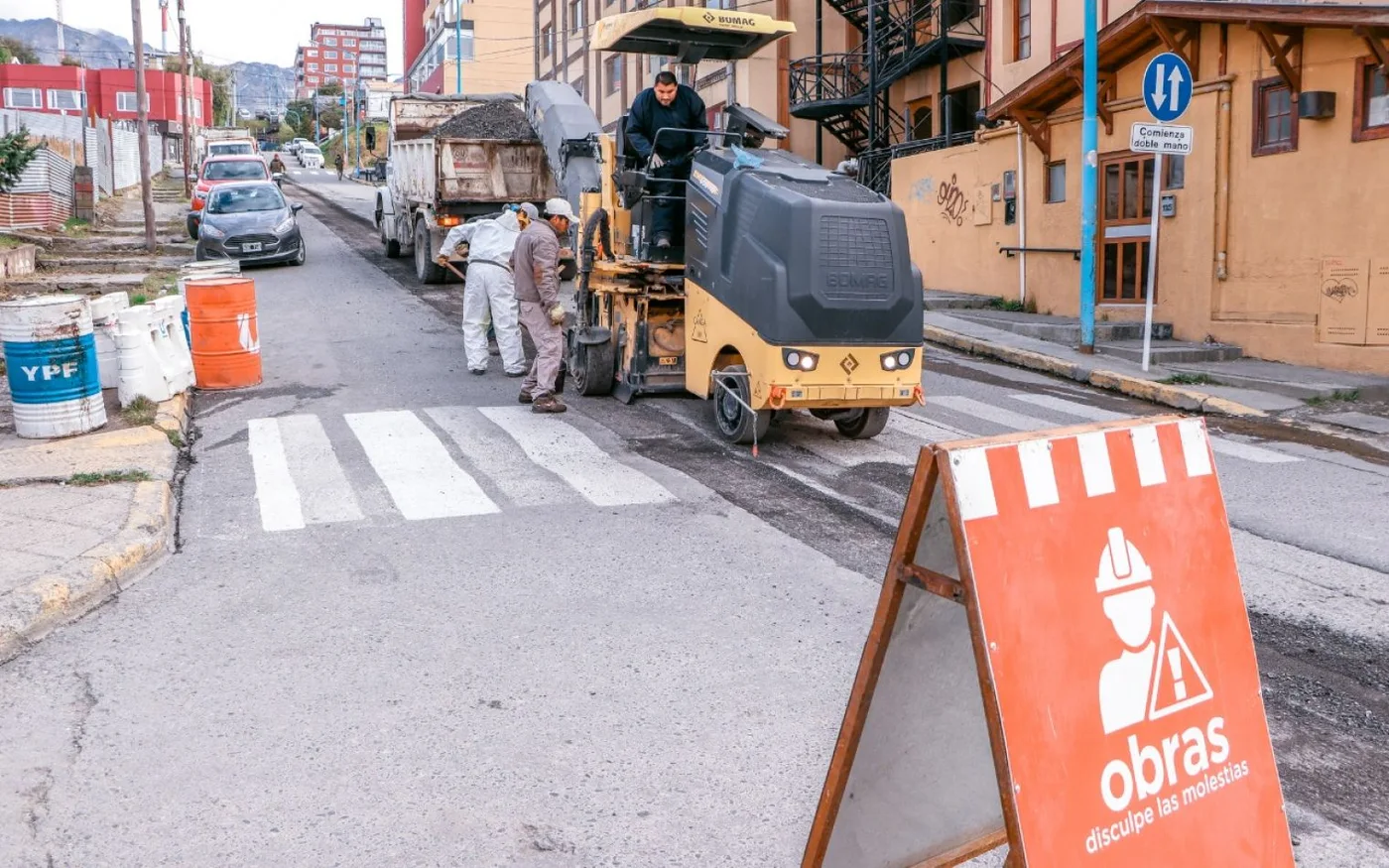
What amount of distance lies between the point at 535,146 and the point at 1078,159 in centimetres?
810

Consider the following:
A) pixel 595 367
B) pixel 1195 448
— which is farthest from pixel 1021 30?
pixel 1195 448

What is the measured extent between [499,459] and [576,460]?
570mm

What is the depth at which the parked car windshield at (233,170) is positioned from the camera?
32.0 meters

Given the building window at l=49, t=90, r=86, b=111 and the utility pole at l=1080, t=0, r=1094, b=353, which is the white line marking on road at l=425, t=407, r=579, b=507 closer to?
the utility pole at l=1080, t=0, r=1094, b=353

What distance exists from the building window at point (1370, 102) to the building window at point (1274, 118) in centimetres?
82

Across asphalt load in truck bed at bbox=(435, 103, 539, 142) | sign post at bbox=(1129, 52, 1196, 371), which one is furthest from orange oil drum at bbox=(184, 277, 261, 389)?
sign post at bbox=(1129, 52, 1196, 371)

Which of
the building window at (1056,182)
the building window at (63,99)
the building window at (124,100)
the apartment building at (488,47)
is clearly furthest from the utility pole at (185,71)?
the building window at (1056,182)

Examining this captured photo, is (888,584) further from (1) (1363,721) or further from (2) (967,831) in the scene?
(1) (1363,721)

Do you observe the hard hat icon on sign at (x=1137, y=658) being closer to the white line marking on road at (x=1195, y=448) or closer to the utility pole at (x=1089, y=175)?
the white line marking on road at (x=1195, y=448)

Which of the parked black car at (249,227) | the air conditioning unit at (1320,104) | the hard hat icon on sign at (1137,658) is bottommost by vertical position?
the hard hat icon on sign at (1137,658)

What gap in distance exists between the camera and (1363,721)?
468 centimetres

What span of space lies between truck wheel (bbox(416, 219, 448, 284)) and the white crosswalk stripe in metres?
11.1

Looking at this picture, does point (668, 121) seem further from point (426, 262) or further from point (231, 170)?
point (231, 170)

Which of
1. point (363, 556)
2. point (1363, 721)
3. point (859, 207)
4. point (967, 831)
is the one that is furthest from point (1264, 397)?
point (967, 831)
